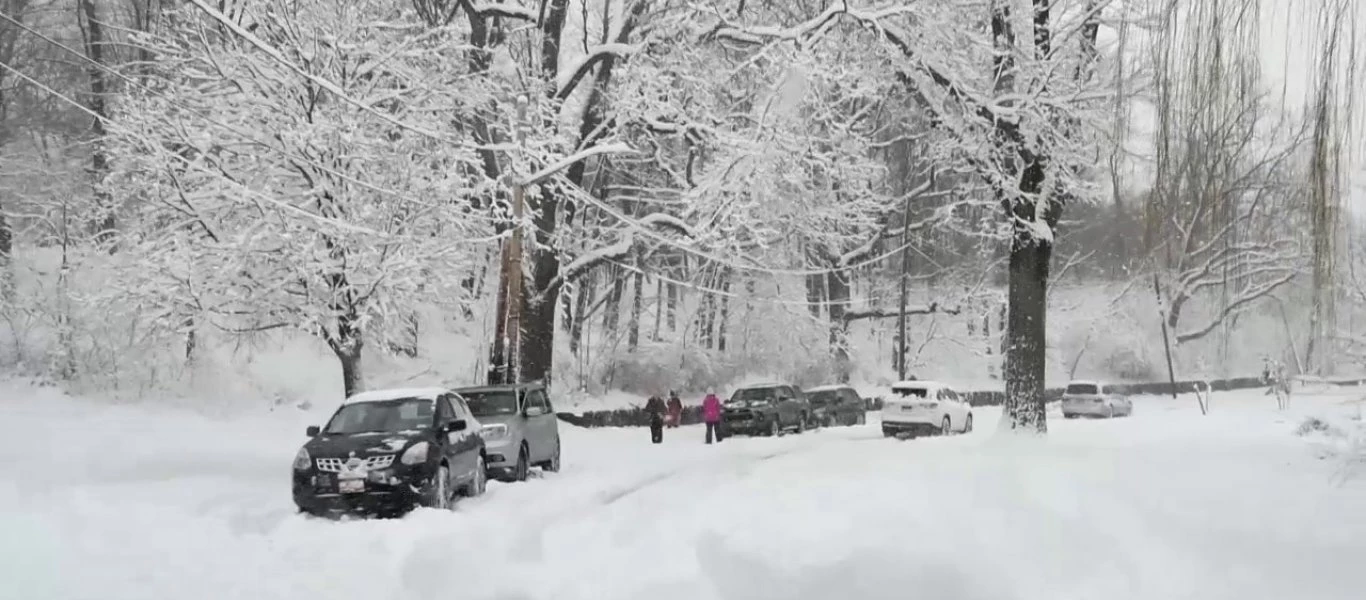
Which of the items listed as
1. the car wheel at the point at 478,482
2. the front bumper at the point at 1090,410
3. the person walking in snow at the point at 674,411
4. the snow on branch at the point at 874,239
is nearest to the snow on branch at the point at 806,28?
the car wheel at the point at 478,482

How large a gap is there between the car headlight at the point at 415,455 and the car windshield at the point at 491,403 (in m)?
5.12

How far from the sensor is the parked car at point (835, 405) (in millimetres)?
37625

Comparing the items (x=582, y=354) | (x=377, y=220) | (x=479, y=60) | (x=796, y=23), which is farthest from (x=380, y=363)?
(x=796, y=23)

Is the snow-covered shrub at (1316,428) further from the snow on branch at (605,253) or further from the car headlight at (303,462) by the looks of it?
the car headlight at (303,462)

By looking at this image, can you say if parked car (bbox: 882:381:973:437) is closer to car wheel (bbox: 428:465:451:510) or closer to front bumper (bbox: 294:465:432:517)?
car wheel (bbox: 428:465:451:510)

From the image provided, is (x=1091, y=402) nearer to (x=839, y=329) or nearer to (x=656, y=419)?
(x=839, y=329)

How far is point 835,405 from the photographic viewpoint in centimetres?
3844

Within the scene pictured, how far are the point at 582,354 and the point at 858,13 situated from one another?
2420 cm

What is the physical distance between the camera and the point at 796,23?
25125 mm

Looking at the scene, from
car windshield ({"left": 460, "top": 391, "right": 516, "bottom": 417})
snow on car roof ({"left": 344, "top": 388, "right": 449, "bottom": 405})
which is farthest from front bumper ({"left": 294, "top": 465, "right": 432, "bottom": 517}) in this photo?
car windshield ({"left": 460, "top": 391, "right": 516, "bottom": 417})

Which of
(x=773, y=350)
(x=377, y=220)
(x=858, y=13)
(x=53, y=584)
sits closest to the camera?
(x=53, y=584)

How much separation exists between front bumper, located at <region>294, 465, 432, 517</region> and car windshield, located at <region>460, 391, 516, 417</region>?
548 cm

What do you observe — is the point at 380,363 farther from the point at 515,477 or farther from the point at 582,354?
the point at 515,477

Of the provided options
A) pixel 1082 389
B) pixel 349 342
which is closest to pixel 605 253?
pixel 349 342
